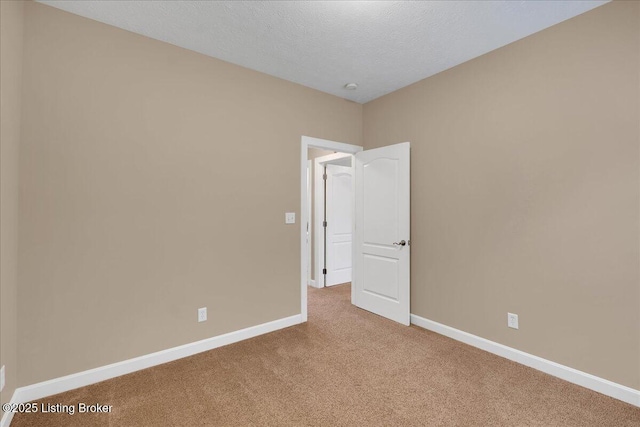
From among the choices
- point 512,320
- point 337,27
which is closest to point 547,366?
point 512,320

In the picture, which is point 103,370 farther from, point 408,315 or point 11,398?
point 408,315

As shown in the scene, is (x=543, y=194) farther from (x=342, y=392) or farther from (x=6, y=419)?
(x=6, y=419)

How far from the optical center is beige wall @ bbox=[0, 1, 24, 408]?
1.70 m

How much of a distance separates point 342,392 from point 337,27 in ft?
9.06

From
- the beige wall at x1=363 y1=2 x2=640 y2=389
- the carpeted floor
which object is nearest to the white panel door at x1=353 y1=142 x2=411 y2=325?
the beige wall at x1=363 y1=2 x2=640 y2=389

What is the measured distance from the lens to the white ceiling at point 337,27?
207 cm

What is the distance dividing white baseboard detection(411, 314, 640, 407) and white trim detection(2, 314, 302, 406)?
5.94 ft

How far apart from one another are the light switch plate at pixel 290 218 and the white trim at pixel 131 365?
109 centimetres

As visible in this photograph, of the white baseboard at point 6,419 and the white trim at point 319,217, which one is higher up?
the white trim at point 319,217

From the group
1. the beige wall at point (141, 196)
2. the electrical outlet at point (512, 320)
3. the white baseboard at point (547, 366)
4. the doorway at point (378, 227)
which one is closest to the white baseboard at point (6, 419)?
the beige wall at point (141, 196)

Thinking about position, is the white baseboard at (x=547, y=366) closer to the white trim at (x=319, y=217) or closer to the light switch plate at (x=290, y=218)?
the light switch plate at (x=290, y=218)

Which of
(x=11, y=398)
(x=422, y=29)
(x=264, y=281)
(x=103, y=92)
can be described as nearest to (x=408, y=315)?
(x=264, y=281)

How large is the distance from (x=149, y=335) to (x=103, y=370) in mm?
358

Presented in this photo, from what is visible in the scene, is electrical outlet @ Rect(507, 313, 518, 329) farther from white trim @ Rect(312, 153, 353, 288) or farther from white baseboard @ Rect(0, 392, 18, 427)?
white baseboard @ Rect(0, 392, 18, 427)
